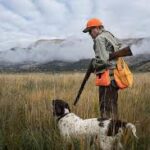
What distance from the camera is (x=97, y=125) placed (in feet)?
17.8

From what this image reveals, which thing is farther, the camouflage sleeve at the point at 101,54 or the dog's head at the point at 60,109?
the camouflage sleeve at the point at 101,54

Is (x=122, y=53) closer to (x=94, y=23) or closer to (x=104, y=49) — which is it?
(x=104, y=49)

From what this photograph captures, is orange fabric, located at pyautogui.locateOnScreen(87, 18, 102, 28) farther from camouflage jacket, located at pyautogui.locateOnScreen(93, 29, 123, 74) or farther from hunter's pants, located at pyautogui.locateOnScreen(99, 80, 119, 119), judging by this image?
hunter's pants, located at pyautogui.locateOnScreen(99, 80, 119, 119)

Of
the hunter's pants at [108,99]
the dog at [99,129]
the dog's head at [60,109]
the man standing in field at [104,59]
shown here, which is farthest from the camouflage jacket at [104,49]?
the dog at [99,129]

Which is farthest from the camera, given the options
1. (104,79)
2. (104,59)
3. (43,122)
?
(43,122)

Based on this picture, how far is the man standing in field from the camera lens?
6352 mm

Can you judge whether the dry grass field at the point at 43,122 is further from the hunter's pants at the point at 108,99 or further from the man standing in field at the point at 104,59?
the man standing in field at the point at 104,59

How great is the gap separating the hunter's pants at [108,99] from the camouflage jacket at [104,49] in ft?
0.93

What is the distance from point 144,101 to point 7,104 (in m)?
2.94

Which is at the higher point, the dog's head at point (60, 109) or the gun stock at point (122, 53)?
the gun stock at point (122, 53)

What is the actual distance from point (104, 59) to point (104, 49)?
0.45 feet

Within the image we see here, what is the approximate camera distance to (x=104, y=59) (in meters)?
6.32

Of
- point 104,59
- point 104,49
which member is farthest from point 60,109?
point 104,49

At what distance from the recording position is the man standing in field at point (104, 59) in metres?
6.35
